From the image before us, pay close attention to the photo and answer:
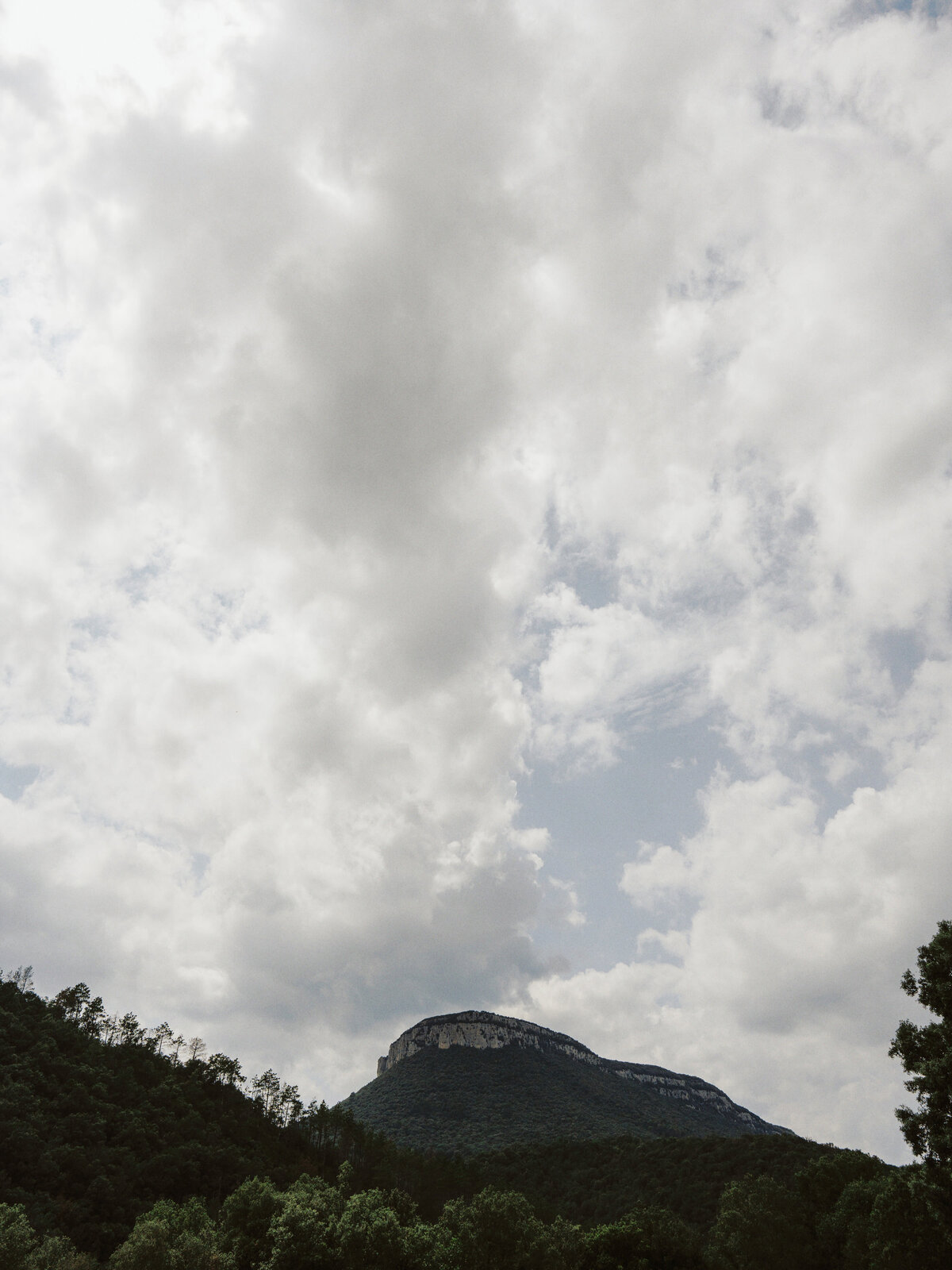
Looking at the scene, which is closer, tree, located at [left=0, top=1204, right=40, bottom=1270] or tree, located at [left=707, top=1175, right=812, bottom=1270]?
tree, located at [left=0, top=1204, right=40, bottom=1270]

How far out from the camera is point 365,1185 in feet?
340

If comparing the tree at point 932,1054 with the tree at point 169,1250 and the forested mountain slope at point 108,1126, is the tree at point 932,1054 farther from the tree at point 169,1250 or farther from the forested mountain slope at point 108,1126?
the forested mountain slope at point 108,1126

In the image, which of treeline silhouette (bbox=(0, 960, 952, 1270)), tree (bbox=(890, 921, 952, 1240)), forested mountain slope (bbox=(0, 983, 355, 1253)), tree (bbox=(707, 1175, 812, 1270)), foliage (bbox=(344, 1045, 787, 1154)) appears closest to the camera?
tree (bbox=(890, 921, 952, 1240))

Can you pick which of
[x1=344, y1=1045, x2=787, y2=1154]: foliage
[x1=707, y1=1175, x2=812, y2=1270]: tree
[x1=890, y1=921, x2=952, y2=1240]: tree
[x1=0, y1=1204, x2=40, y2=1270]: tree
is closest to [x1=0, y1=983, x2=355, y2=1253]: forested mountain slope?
[x1=0, y1=1204, x2=40, y2=1270]: tree

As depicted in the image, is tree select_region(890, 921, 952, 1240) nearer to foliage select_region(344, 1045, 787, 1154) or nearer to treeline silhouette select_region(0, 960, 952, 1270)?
treeline silhouette select_region(0, 960, 952, 1270)

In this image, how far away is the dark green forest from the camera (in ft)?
162

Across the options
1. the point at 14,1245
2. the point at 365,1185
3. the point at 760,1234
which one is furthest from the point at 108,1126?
the point at 760,1234

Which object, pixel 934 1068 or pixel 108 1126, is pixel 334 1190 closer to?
pixel 108 1126

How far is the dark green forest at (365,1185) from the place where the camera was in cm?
4952

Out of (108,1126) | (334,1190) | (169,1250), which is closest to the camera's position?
(169,1250)

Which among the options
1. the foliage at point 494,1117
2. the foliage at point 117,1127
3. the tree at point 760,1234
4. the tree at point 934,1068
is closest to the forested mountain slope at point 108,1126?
the foliage at point 117,1127

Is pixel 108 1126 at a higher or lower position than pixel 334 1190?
higher

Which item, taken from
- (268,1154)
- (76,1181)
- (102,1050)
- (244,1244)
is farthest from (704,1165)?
(102,1050)

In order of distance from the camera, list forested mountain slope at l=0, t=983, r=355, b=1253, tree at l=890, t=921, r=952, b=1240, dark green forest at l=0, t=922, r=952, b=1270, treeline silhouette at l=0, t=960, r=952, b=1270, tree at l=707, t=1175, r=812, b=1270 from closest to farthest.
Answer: tree at l=890, t=921, r=952, b=1240 < dark green forest at l=0, t=922, r=952, b=1270 < treeline silhouette at l=0, t=960, r=952, b=1270 < tree at l=707, t=1175, r=812, b=1270 < forested mountain slope at l=0, t=983, r=355, b=1253
